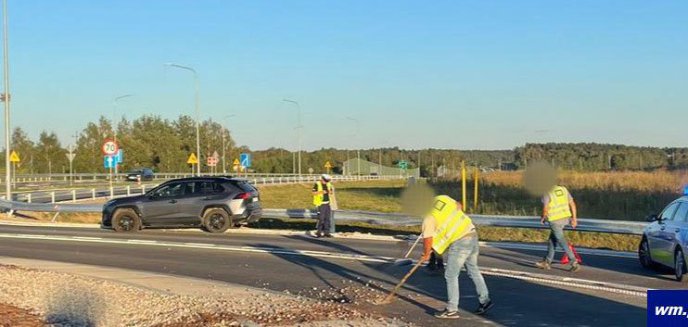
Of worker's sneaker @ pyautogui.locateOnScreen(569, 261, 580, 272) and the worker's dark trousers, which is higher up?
the worker's dark trousers

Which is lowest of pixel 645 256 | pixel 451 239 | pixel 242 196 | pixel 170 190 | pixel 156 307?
pixel 156 307

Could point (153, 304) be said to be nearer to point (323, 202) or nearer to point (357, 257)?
point (357, 257)

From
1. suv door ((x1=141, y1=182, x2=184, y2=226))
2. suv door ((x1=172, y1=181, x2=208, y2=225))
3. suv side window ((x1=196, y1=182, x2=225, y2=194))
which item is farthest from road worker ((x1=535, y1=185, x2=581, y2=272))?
suv door ((x1=141, y1=182, x2=184, y2=226))

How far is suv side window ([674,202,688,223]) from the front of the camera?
41.3ft

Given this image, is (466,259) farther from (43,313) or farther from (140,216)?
(140,216)

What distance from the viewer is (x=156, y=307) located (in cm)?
996

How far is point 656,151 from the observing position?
3826 inches

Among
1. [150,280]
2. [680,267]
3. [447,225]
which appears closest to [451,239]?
[447,225]

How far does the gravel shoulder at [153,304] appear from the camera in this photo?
8.98m

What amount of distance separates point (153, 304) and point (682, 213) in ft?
27.6

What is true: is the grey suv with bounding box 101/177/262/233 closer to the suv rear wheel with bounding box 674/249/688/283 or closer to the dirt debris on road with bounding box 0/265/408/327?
the dirt debris on road with bounding box 0/265/408/327

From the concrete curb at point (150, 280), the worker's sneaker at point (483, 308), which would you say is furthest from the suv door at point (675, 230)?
the concrete curb at point (150, 280)

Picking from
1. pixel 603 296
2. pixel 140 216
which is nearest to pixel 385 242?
pixel 140 216

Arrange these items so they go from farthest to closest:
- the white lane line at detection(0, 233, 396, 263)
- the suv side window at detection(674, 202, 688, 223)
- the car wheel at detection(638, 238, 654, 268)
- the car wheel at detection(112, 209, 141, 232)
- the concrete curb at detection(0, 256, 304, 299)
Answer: the car wheel at detection(112, 209, 141, 232) < the white lane line at detection(0, 233, 396, 263) < the car wheel at detection(638, 238, 654, 268) < the suv side window at detection(674, 202, 688, 223) < the concrete curb at detection(0, 256, 304, 299)
